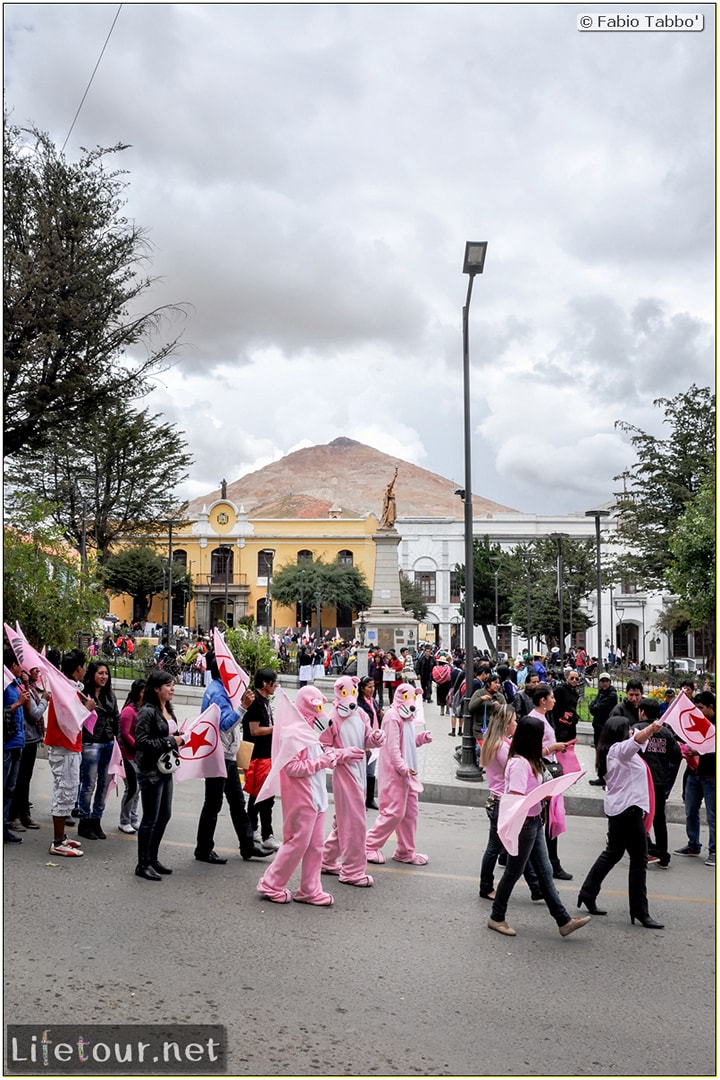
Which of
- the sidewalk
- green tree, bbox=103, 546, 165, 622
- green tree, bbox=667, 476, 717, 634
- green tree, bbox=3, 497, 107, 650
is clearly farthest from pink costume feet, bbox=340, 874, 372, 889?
green tree, bbox=103, 546, 165, 622

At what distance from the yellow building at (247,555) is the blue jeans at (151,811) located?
190 ft

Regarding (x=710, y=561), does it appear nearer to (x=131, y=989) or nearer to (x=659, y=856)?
(x=659, y=856)

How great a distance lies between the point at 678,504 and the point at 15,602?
23279 mm

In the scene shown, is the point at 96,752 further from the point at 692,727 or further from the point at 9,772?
the point at 692,727

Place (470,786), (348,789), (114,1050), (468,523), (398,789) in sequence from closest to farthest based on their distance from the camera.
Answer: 1. (114,1050)
2. (348,789)
3. (398,789)
4. (470,786)
5. (468,523)

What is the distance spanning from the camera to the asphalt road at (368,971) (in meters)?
4.39

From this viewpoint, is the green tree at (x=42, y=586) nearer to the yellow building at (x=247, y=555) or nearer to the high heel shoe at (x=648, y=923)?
the high heel shoe at (x=648, y=923)

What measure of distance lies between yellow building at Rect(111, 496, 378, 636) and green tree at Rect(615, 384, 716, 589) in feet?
115

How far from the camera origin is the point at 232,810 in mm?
Answer: 7918

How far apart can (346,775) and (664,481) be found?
26.6 meters

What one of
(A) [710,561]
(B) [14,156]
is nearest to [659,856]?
(B) [14,156]

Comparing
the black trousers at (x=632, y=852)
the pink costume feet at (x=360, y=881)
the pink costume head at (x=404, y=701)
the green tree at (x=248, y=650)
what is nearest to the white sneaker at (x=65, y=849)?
the pink costume feet at (x=360, y=881)

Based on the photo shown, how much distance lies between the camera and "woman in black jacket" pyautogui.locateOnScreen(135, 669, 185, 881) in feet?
23.2

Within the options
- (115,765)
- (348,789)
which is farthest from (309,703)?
(115,765)
